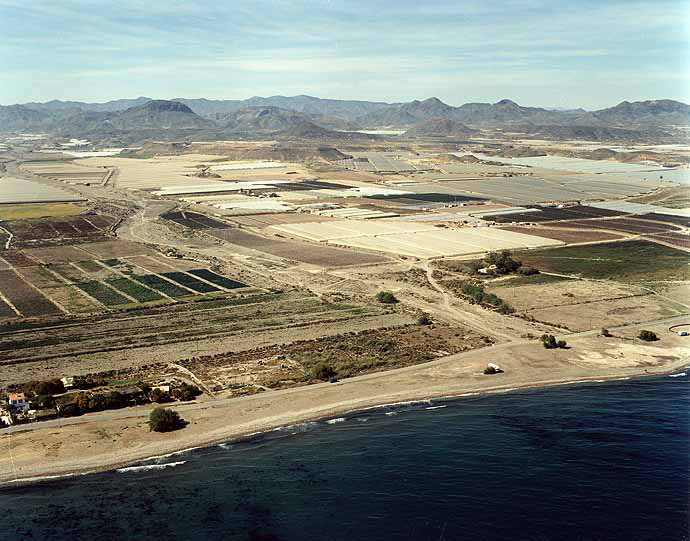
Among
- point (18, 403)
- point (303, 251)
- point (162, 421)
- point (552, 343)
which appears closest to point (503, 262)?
point (552, 343)

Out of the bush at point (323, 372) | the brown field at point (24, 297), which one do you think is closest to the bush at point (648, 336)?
the bush at point (323, 372)

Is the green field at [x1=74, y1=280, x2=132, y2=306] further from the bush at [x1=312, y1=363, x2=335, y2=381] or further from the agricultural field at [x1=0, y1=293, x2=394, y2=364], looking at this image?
the bush at [x1=312, y1=363, x2=335, y2=381]

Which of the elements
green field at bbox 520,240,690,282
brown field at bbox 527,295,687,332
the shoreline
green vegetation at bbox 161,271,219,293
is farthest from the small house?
green field at bbox 520,240,690,282

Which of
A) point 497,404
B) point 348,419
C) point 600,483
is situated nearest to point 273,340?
point 348,419

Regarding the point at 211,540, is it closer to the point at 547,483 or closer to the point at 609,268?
the point at 547,483

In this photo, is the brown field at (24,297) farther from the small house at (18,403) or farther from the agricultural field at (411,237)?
the agricultural field at (411,237)
